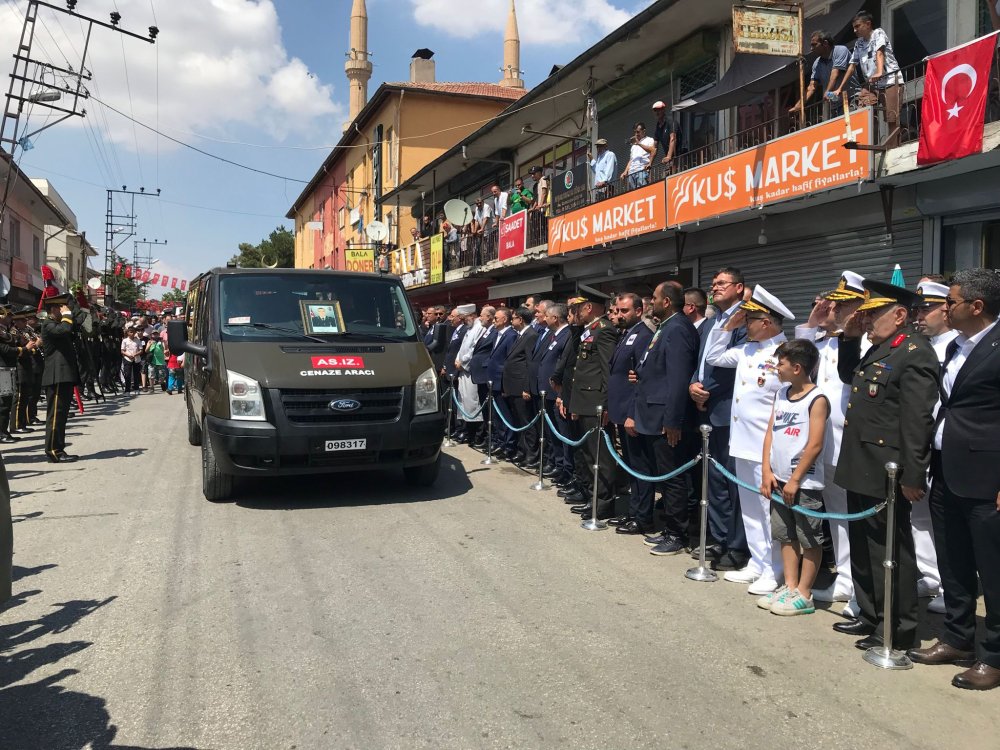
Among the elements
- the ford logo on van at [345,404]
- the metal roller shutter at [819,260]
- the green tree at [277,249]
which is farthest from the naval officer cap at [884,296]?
the green tree at [277,249]

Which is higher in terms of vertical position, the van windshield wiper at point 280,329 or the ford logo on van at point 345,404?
the van windshield wiper at point 280,329

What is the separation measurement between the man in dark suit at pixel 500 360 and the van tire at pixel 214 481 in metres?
3.70

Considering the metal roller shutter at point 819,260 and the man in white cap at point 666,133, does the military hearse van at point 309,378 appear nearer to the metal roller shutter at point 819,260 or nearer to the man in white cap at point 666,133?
the metal roller shutter at point 819,260

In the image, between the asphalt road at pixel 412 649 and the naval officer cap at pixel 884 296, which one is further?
the naval officer cap at pixel 884 296

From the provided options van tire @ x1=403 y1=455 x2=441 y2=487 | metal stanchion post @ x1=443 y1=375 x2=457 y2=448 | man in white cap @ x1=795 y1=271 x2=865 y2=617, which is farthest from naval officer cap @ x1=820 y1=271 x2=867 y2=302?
metal stanchion post @ x1=443 y1=375 x2=457 y2=448

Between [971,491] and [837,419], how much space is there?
1212mm

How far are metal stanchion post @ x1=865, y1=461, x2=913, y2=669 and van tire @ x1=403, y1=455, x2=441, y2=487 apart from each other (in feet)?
14.9

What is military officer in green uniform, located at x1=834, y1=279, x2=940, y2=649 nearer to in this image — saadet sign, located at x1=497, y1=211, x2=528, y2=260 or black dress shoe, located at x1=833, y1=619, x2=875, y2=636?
black dress shoe, located at x1=833, y1=619, x2=875, y2=636

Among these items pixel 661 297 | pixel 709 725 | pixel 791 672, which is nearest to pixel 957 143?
pixel 661 297

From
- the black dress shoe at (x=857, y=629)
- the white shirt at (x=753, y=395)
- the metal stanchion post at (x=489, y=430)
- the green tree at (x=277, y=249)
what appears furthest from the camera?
the green tree at (x=277, y=249)

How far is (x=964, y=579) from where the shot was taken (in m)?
3.71

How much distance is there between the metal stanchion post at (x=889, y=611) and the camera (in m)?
3.78

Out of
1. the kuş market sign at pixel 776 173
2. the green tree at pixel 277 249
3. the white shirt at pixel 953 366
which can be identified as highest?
the green tree at pixel 277 249

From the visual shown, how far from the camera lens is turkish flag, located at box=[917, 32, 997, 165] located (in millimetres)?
7227
